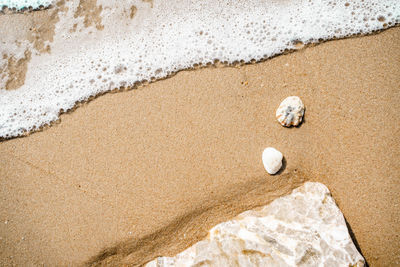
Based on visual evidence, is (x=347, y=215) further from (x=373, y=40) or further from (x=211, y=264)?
(x=373, y=40)

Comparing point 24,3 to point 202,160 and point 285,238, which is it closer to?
point 202,160

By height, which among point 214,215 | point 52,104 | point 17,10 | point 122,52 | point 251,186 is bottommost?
point 214,215

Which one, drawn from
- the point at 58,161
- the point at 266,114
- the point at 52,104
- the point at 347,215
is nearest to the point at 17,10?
the point at 52,104

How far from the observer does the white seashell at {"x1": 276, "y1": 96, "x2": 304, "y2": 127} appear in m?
2.35

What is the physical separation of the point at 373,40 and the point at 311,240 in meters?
2.13

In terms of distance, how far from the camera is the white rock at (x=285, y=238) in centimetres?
190

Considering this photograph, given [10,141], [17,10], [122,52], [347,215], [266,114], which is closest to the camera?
[347,215]

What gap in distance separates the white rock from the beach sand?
14 centimetres

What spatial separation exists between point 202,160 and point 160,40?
4.83ft

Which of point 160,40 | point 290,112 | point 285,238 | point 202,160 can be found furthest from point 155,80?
point 285,238

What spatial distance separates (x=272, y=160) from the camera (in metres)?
2.27

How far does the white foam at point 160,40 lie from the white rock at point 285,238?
5.07 ft

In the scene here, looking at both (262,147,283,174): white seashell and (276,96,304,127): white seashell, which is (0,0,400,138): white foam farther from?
(262,147,283,174): white seashell

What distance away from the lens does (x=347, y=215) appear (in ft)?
7.36
